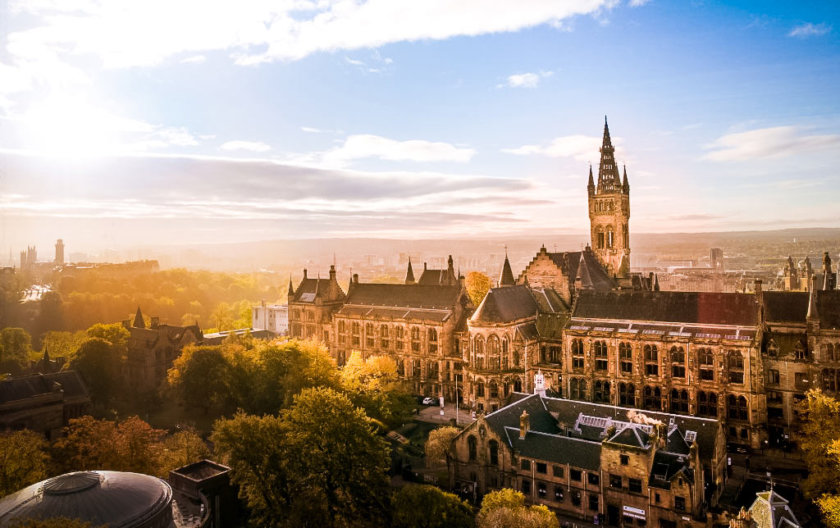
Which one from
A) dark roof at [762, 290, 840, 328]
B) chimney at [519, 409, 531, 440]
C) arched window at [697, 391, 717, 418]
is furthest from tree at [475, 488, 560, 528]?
dark roof at [762, 290, 840, 328]

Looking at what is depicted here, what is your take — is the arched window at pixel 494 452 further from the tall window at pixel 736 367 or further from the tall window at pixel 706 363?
the tall window at pixel 736 367

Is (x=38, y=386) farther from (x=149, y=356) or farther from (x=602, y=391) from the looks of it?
(x=602, y=391)

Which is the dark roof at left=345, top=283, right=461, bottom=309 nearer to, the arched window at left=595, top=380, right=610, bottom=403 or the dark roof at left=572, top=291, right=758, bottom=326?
the dark roof at left=572, top=291, right=758, bottom=326

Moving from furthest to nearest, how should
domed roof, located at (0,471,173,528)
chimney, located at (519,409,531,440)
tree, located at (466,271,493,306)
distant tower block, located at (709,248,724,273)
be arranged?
distant tower block, located at (709,248,724,273)
tree, located at (466,271,493,306)
chimney, located at (519,409,531,440)
domed roof, located at (0,471,173,528)

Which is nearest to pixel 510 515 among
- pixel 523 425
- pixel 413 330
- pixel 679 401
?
pixel 523 425

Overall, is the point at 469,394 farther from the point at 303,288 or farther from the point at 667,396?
the point at 303,288

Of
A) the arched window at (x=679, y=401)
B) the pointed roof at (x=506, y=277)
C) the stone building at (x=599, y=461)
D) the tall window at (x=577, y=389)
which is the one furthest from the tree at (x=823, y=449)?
the pointed roof at (x=506, y=277)
